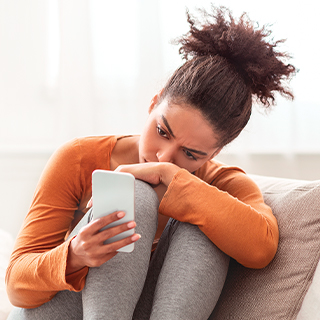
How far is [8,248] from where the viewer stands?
50.8 inches

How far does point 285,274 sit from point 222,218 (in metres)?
0.19

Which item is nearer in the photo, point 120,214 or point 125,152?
point 120,214

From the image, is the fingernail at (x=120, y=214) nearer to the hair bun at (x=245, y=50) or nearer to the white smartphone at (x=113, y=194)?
the white smartphone at (x=113, y=194)

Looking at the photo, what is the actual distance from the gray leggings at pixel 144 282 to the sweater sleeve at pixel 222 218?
29 mm

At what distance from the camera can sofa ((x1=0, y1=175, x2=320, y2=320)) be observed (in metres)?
0.80

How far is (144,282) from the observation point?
78 cm

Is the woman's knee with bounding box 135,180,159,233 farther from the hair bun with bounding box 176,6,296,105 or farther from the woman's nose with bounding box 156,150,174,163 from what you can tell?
the hair bun with bounding box 176,6,296,105

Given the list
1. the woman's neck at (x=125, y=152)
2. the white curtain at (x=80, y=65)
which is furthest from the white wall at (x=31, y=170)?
the woman's neck at (x=125, y=152)

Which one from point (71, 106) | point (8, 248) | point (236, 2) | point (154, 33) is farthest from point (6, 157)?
point (236, 2)

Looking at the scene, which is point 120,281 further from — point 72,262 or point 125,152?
point 125,152

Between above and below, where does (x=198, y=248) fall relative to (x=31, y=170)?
above

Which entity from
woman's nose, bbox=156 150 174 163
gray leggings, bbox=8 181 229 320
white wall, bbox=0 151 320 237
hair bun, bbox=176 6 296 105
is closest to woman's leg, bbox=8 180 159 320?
gray leggings, bbox=8 181 229 320

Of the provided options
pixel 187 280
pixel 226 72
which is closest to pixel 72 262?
pixel 187 280

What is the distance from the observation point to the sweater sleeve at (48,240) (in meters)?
0.73
